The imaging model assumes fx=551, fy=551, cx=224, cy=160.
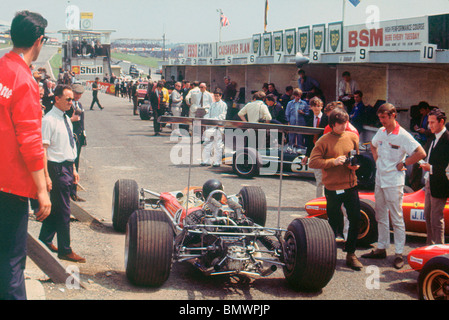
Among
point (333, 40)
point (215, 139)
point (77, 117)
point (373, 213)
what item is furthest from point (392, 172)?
point (333, 40)

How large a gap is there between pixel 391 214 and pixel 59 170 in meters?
3.94

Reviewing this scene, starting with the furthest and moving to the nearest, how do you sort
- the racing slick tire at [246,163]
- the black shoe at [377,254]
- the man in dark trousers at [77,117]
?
the racing slick tire at [246,163] < the man in dark trousers at [77,117] < the black shoe at [377,254]

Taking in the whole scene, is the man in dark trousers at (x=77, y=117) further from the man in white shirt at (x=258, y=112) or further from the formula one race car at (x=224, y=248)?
the man in white shirt at (x=258, y=112)

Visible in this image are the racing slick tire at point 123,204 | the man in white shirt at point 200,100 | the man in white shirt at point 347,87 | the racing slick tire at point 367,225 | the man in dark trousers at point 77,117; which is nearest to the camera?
the racing slick tire at point 367,225

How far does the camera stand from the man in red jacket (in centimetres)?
332

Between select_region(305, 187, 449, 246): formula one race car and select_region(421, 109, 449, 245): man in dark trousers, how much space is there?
0.79m

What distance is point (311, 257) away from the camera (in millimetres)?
5344

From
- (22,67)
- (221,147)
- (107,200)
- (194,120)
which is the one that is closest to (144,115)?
(221,147)

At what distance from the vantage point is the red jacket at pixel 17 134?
3314 mm

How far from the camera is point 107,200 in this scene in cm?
995

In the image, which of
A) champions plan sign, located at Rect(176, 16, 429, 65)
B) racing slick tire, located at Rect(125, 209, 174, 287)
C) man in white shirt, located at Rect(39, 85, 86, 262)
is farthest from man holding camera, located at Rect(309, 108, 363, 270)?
champions plan sign, located at Rect(176, 16, 429, 65)

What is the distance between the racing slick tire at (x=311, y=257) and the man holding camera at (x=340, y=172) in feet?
3.26

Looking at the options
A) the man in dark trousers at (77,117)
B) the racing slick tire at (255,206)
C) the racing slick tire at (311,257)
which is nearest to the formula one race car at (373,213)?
the racing slick tire at (255,206)
